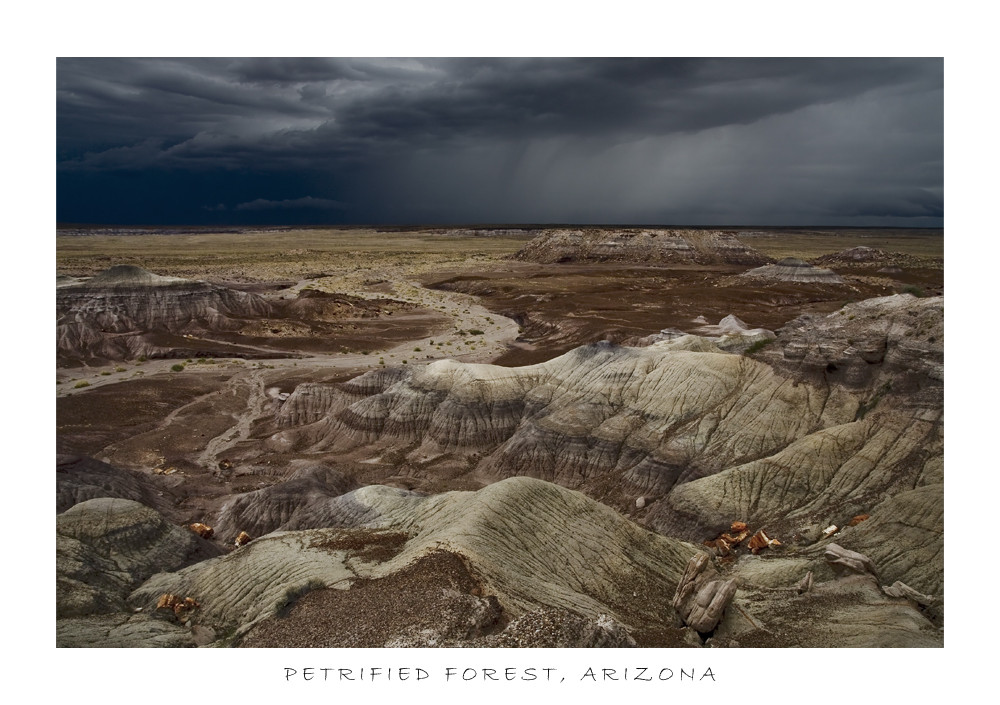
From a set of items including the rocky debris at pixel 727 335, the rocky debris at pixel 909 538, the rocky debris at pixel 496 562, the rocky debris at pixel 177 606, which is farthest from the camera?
the rocky debris at pixel 727 335

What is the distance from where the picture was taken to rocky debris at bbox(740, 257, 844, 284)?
102 m

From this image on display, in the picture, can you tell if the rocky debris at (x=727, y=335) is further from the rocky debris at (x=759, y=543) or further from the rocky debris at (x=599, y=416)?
the rocky debris at (x=759, y=543)

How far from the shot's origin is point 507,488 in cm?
1742

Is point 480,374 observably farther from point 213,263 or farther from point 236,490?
point 213,263

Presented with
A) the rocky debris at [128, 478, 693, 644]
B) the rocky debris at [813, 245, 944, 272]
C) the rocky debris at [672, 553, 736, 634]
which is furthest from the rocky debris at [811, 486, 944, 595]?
the rocky debris at [813, 245, 944, 272]

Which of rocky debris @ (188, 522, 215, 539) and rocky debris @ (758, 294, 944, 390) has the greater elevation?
rocky debris @ (758, 294, 944, 390)

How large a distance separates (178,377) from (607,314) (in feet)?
153

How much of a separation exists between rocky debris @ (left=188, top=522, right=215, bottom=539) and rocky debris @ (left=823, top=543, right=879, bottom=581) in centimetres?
2125

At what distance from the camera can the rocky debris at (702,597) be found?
1311 cm

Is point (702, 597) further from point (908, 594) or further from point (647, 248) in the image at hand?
point (647, 248)

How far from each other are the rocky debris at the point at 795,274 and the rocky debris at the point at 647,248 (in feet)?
86.8

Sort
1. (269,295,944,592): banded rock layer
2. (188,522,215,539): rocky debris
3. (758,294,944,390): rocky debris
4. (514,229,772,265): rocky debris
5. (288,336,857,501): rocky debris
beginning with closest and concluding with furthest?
(269,295,944,592): banded rock layer < (758,294,944,390): rocky debris < (188,522,215,539): rocky debris < (288,336,857,501): rocky debris < (514,229,772,265): rocky debris

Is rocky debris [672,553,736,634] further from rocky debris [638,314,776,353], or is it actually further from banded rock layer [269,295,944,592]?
rocky debris [638,314,776,353]

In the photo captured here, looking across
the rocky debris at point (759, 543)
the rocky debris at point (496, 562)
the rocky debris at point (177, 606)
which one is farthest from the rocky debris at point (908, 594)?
the rocky debris at point (177, 606)
